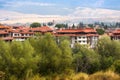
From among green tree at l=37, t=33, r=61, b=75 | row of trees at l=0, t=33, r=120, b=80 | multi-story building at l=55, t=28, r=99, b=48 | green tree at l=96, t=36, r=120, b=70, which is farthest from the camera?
multi-story building at l=55, t=28, r=99, b=48

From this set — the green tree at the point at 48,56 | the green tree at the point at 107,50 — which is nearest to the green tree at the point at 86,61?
the green tree at the point at 107,50

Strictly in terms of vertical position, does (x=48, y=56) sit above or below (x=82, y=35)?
above

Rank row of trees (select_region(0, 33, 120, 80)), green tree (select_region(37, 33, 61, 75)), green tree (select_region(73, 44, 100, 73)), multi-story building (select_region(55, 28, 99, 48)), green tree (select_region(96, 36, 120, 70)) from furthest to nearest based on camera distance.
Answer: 1. multi-story building (select_region(55, 28, 99, 48))
2. green tree (select_region(96, 36, 120, 70))
3. green tree (select_region(73, 44, 100, 73))
4. green tree (select_region(37, 33, 61, 75))
5. row of trees (select_region(0, 33, 120, 80))

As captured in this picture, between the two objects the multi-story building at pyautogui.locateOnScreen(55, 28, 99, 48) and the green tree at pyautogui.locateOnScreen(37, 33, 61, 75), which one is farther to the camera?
the multi-story building at pyautogui.locateOnScreen(55, 28, 99, 48)

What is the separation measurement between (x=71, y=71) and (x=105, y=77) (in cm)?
368

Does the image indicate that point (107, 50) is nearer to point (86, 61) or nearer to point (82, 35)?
point (86, 61)

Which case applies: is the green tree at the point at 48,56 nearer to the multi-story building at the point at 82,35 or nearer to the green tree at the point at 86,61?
the green tree at the point at 86,61

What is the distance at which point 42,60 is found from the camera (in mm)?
27547

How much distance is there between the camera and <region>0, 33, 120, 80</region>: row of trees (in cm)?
A: 2569

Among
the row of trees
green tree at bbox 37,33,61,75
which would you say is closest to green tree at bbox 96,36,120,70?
the row of trees

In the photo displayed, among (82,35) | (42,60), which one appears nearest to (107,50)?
(42,60)

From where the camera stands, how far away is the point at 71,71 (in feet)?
91.7

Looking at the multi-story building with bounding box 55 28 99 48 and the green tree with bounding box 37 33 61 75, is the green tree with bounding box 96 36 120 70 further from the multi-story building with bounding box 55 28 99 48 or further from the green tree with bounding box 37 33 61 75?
the multi-story building with bounding box 55 28 99 48

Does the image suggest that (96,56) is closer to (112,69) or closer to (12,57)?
(112,69)
